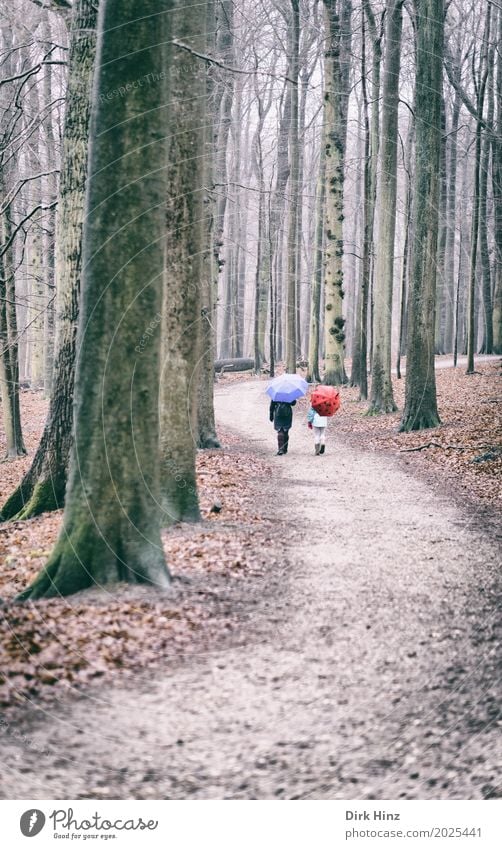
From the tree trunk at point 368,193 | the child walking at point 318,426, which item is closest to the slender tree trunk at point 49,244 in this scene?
the child walking at point 318,426

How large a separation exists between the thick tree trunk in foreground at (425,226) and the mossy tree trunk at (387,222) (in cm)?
268

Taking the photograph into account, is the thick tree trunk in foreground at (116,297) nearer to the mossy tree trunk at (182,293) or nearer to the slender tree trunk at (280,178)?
the mossy tree trunk at (182,293)

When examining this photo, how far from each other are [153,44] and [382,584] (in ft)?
16.0

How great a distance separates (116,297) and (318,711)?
3.53 m

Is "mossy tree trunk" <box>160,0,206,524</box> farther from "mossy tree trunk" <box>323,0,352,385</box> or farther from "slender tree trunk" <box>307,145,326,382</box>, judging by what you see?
"slender tree trunk" <box>307,145,326,382</box>

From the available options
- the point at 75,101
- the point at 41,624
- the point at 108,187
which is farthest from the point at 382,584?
the point at 75,101

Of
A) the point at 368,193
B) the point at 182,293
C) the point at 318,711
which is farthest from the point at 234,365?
the point at 318,711

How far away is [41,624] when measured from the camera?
5395 millimetres

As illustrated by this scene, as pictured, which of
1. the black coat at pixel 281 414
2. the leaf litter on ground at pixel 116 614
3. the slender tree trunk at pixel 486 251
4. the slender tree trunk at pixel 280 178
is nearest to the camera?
the leaf litter on ground at pixel 116 614

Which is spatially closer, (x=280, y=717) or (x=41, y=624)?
(x=280, y=717)

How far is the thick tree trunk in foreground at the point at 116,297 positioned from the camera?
20.0 ft

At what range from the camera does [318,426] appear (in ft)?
48.1

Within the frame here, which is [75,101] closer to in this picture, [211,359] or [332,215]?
[211,359]

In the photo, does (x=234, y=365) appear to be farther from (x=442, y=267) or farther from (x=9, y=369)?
(x=9, y=369)
